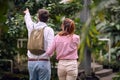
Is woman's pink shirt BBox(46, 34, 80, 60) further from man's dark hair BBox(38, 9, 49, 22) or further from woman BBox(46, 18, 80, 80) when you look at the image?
man's dark hair BBox(38, 9, 49, 22)

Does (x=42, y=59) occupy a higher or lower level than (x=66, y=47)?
lower

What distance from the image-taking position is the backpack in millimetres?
5809

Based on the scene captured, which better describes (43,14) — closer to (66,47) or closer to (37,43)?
(37,43)

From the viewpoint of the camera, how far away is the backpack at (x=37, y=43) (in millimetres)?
5809

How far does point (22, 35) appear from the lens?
10.2 meters

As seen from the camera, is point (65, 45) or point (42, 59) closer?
point (42, 59)

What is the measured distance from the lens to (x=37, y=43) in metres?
5.84

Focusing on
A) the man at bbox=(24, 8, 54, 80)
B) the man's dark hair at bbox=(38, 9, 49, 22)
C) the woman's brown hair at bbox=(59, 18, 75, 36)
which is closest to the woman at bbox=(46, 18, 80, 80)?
the woman's brown hair at bbox=(59, 18, 75, 36)

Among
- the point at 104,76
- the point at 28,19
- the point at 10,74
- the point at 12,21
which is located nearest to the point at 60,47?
the point at 28,19

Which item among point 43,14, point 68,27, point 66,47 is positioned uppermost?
point 43,14

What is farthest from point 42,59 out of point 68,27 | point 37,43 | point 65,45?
point 68,27

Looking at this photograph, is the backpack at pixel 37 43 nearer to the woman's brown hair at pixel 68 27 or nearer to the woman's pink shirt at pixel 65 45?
the woman's pink shirt at pixel 65 45

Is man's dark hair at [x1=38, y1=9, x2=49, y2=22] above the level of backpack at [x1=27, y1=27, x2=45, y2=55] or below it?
above

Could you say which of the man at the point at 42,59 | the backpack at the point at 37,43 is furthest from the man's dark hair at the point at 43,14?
the backpack at the point at 37,43
